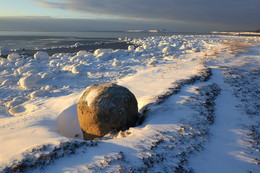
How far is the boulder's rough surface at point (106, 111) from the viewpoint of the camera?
468 centimetres

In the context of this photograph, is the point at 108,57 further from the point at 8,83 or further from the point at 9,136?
the point at 9,136

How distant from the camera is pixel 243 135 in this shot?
439cm

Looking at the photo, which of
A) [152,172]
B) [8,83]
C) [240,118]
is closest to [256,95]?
[240,118]

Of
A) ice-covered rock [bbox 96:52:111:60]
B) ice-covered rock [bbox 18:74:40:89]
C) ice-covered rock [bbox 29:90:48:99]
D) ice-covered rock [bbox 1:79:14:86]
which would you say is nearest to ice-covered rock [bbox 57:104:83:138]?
ice-covered rock [bbox 29:90:48:99]

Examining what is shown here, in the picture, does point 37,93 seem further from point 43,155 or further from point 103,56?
point 103,56

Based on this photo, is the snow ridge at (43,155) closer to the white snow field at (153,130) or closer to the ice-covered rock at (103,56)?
the white snow field at (153,130)

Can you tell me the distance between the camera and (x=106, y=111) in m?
4.65

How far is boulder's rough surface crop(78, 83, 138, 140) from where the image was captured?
15.4ft

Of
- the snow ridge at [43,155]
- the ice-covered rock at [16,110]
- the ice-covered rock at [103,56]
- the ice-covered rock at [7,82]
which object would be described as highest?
the ice-covered rock at [103,56]

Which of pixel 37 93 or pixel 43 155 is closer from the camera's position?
pixel 43 155

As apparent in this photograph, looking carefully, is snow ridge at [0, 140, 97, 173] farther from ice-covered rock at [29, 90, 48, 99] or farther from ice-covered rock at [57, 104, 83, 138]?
ice-covered rock at [29, 90, 48, 99]

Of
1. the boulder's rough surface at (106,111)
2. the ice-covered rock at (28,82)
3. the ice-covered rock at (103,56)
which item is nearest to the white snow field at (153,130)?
the ice-covered rock at (28,82)

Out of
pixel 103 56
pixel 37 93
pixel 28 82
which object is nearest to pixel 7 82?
pixel 28 82

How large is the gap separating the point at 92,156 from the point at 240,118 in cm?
394
